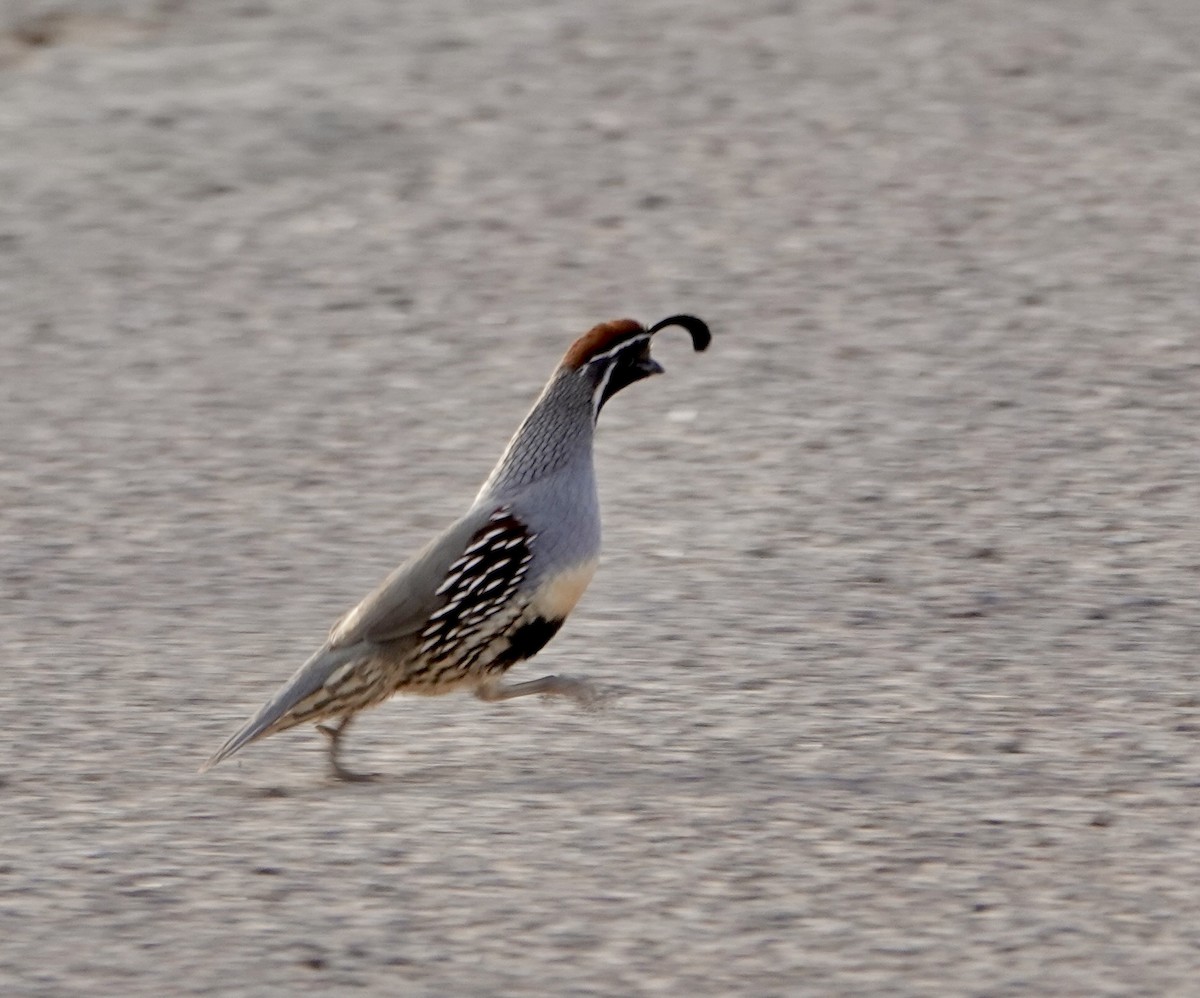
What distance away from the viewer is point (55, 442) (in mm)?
9070

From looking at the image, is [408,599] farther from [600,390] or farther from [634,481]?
[634,481]

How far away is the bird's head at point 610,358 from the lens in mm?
6453

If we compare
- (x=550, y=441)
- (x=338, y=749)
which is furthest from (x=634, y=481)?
(x=338, y=749)

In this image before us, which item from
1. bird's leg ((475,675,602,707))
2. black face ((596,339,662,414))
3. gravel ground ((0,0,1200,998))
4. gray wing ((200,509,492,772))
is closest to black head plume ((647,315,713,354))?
black face ((596,339,662,414))

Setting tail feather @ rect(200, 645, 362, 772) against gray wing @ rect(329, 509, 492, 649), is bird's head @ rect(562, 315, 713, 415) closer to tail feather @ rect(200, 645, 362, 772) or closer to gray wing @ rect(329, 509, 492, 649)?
gray wing @ rect(329, 509, 492, 649)

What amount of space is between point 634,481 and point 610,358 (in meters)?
2.08

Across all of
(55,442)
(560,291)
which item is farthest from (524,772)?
(560,291)

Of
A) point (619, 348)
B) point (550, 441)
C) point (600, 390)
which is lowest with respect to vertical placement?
point (550, 441)

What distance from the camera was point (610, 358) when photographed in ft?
21.3

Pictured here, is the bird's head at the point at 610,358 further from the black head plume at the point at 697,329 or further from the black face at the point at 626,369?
the black head plume at the point at 697,329

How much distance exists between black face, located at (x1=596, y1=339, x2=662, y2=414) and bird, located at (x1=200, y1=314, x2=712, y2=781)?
11.6 inches

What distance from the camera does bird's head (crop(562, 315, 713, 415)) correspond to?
6.45 metres

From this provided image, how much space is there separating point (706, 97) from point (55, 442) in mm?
4500

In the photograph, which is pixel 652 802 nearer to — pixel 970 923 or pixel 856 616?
pixel 970 923
